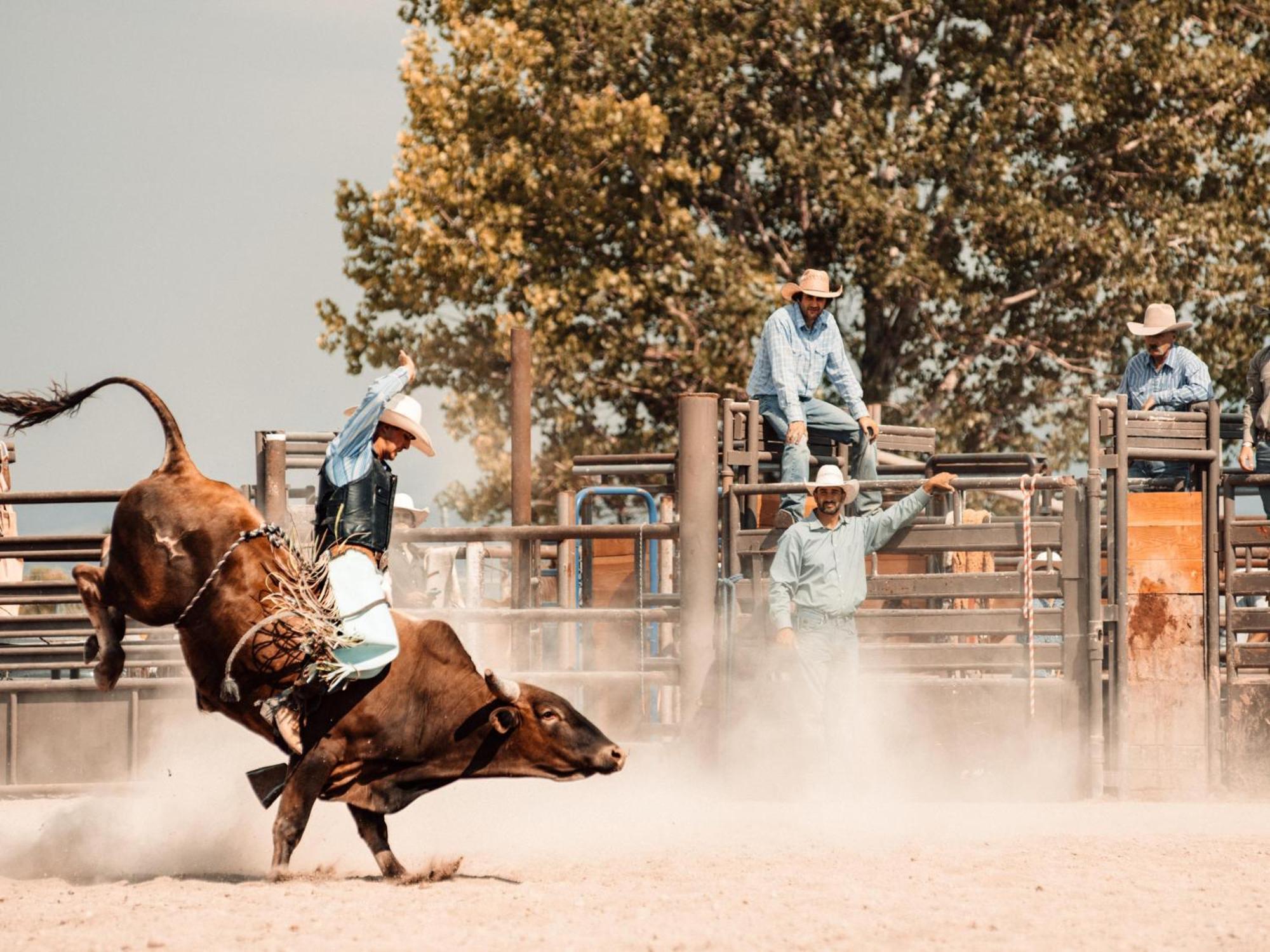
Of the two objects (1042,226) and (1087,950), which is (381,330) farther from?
(1087,950)

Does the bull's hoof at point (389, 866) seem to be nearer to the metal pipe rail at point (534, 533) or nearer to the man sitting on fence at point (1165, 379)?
the metal pipe rail at point (534, 533)

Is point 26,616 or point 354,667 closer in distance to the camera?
point 354,667

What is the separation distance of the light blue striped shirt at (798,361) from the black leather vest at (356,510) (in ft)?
10.8

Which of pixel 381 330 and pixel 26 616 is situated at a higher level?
pixel 381 330

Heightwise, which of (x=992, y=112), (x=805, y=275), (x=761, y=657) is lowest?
(x=761, y=657)

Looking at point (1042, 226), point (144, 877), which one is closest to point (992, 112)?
point (1042, 226)

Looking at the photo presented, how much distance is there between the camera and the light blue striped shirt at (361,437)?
730cm

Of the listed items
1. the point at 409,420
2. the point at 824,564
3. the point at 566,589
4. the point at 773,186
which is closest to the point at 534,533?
the point at 824,564

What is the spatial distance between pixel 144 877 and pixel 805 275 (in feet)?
16.3

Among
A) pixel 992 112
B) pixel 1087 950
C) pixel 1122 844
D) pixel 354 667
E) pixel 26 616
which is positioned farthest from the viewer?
pixel 992 112

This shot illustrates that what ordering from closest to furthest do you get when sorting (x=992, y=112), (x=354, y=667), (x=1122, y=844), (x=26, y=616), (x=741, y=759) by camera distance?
(x=354, y=667) < (x=1122, y=844) < (x=741, y=759) < (x=26, y=616) < (x=992, y=112)

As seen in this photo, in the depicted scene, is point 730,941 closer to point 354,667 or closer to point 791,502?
point 354,667

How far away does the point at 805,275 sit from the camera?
10.5 m

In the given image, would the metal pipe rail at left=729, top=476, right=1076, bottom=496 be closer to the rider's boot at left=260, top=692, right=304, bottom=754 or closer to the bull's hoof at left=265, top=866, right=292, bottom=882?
the rider's boot at left=260, top=692, right=304, bottom=754
